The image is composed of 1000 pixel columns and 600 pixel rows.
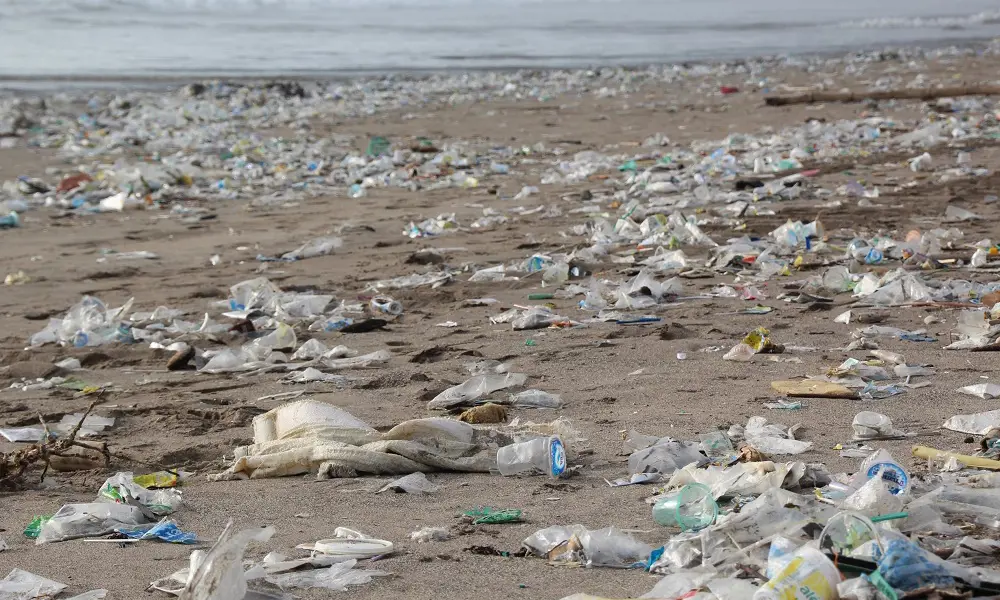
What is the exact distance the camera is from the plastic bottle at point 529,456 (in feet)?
9.07

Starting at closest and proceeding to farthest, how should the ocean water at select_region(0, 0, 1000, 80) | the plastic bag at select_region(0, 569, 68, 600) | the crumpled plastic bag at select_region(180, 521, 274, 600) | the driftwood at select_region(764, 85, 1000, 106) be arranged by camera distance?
the crumpled plastic bag at select_region(180, 521, 274, 600) → the plastic bag at select_region(0, 569, 68, 600) → the driftwood at select_region(764, 85, 1000, 106) → the ocean water at select_region(0, 0, 1000, 80)

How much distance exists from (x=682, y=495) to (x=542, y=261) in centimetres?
322

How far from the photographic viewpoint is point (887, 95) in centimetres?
1201

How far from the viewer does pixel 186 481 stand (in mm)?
2936

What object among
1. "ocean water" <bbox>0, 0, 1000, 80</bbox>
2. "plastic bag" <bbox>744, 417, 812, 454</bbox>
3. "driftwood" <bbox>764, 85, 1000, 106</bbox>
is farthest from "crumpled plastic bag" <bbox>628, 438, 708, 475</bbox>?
"ocean water" <bbox>0, 0, 1000, 80</bbox>

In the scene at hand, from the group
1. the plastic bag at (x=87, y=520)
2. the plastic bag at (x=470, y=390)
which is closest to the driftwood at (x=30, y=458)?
the plastic bag at (x=87, y=520)

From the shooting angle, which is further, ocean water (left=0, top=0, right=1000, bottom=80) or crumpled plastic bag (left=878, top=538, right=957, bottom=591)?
ocean water (left=0, top=0, right=1000, bottom=80)

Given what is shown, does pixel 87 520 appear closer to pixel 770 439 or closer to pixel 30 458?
pixel 30 458

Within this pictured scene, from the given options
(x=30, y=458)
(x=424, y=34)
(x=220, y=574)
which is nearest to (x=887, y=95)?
(x=30, y=458)

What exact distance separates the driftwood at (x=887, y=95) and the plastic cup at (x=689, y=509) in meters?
10.7

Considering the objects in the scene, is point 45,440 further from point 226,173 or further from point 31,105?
point 31,105

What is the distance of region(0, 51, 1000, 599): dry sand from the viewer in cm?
233

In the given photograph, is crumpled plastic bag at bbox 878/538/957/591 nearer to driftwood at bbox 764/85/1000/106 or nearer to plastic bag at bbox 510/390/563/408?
plastic bag at bbox 510/390/563/408

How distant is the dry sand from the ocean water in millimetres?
15082
